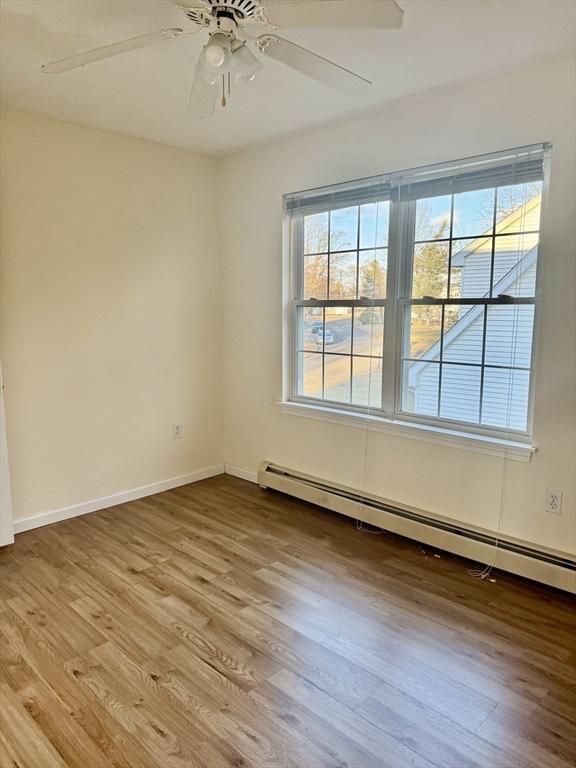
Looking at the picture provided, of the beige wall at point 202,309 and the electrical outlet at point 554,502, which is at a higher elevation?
the beige wall at point 202,309

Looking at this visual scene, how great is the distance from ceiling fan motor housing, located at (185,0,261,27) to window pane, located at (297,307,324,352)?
2.03m

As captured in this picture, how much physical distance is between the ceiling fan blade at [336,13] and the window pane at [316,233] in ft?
6.05

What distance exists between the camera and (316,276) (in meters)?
3.54

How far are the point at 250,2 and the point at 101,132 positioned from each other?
207 cm

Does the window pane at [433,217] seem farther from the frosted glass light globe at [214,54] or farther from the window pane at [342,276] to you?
the frosted glass light globe at [214,54]

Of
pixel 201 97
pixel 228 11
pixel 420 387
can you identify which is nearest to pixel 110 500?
pixel 420 387

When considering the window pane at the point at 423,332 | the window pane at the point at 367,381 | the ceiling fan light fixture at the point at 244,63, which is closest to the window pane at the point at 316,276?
the window pane at the point at 367,381

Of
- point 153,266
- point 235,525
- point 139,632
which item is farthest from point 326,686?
point 153,266

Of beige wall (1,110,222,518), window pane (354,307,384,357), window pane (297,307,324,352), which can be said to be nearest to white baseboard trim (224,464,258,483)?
beige wall (1,110,222,518)

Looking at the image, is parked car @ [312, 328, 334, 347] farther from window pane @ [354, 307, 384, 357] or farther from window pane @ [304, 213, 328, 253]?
window pane @ [304, 213, 328, 253]

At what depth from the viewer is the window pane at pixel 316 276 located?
3.48 m

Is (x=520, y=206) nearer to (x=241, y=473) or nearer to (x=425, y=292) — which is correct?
(x=425, y=292)

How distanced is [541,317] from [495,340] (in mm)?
264

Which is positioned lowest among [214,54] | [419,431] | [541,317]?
[419,431]
